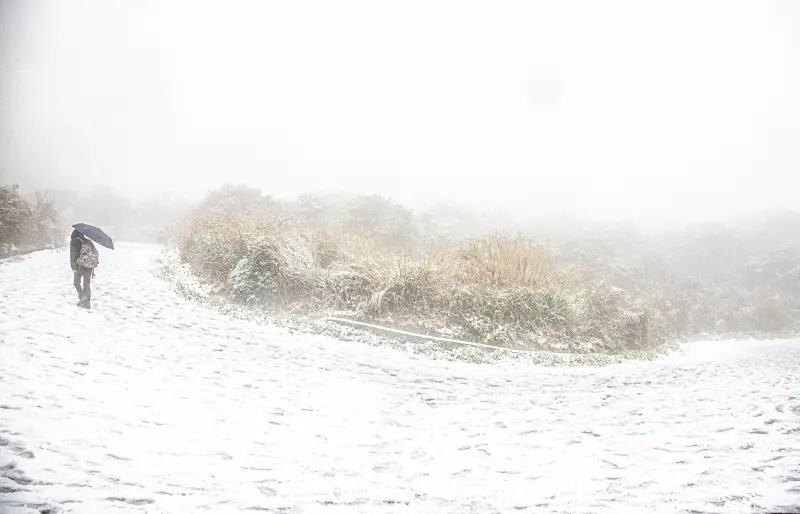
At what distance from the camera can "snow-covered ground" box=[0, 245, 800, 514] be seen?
→ 102 inches

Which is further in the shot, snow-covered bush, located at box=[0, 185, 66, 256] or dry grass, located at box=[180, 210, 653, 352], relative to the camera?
snow-covered bush, located at box=[0, 185, 66, 256]

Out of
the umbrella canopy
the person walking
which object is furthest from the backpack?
the umbrella canopy

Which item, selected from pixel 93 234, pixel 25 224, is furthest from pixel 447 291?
pixel 25 224

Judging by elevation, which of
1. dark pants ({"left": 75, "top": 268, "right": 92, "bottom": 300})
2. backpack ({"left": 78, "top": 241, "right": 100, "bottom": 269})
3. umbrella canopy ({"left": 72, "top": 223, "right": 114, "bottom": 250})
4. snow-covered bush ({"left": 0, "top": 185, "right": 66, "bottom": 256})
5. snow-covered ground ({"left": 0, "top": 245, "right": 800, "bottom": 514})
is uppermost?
snow-covered bush ({"left": 0, "top": 185, "right": 66, "bottom": 256})

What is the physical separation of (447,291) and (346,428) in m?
4.76

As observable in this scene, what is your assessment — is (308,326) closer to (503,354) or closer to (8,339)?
(503,354)

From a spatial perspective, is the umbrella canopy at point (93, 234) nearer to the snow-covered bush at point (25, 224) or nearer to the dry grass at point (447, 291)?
the dry grass at point (447, 291)

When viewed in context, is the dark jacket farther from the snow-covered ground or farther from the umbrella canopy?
the snow-covered ground

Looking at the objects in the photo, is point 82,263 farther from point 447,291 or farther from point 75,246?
point 447,291

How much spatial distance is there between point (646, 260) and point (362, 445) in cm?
1976

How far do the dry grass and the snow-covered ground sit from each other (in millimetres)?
1275

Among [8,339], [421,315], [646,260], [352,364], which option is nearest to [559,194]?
[646,260]

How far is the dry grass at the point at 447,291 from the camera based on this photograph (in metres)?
8.04

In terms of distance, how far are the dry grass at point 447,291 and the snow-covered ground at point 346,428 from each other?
1.27 metres
